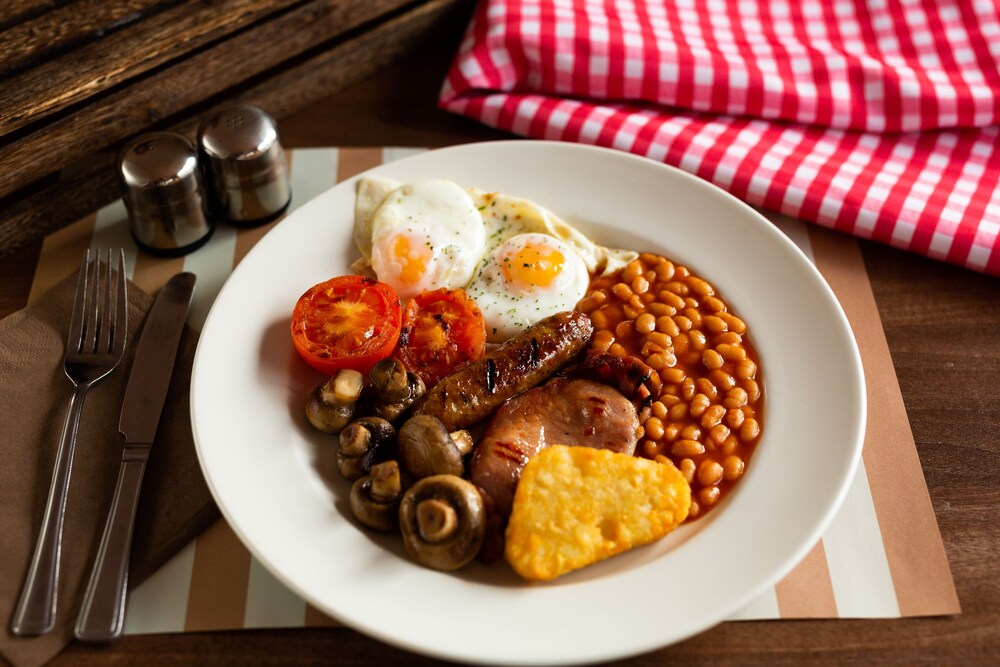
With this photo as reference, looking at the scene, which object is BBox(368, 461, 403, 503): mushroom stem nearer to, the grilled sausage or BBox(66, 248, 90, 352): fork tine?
the grilled sausage

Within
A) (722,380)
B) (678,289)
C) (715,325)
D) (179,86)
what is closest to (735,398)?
(722,380)

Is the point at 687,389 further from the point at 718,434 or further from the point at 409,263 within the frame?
the point at 409,263

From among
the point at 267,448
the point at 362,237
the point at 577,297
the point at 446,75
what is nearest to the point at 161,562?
the point at 267,448

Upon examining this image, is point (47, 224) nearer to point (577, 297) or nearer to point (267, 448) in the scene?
point (267, 448)

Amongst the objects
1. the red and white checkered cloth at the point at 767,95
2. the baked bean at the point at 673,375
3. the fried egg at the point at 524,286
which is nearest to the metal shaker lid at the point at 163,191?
the fried egg at the point at 524,286

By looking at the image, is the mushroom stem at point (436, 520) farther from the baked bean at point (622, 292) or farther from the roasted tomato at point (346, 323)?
the baked bean at point (622, 292)
